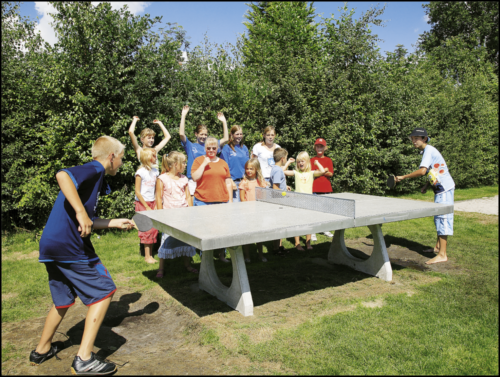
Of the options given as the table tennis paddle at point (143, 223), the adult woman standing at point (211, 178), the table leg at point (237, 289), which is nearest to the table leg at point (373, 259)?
the adult woman standing at point (211, 178)

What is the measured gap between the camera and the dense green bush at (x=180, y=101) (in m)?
7.57

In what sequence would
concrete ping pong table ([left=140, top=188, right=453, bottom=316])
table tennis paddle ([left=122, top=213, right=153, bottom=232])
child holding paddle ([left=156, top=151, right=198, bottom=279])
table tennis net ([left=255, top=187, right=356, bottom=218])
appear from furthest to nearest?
child holding paddle ([left=156, top=151, right=198, bottom=279]), table tennis net ([left=255, top=187, right=356, bottom=218]), concrete ping pong table ([left=140, top=188, right=453, bottom=316]), table tennis paddle ([left=122, top=213, right=153, bottom=232])

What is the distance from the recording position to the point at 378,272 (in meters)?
5.72

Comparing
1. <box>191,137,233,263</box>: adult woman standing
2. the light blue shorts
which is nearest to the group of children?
<box>191,137,233,263</box>: adult woman standing

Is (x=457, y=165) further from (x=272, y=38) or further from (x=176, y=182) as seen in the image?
(x=176, y=182)

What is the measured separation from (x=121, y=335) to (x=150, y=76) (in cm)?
571

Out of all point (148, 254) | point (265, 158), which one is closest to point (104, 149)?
point (148, 254)

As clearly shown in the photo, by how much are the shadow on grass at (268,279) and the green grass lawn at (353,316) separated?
2 centimetres

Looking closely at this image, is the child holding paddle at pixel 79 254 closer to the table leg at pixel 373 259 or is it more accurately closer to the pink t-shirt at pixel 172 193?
the pink t-shirt at pixel 172 193

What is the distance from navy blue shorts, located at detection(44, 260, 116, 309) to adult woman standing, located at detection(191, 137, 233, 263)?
2.95 m

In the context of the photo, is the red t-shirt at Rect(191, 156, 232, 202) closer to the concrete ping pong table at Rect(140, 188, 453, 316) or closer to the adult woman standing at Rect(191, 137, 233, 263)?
the adult woman standing at Rect(191, 137, 233, 263)

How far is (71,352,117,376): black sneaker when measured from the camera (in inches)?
119

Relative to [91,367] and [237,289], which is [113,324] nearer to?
[91,367]

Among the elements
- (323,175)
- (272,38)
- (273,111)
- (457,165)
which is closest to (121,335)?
(323,175)
